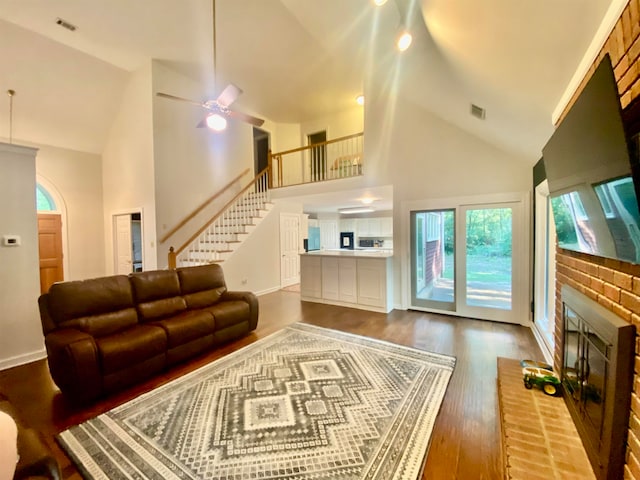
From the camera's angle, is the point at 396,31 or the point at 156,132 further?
the point at 156,132

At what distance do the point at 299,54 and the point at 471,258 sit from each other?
484 cm

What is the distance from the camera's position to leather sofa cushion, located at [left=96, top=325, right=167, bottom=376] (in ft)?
7.90

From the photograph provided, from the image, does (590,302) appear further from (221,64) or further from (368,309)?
(221,64)

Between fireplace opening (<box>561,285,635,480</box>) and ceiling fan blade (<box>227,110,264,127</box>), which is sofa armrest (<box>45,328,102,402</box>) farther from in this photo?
fireplace opening (<box>561,285,635,480</box>)

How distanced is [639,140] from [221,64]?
6.17 metres

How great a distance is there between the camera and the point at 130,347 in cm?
254

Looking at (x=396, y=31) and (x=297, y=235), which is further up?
(x=396, y=31)

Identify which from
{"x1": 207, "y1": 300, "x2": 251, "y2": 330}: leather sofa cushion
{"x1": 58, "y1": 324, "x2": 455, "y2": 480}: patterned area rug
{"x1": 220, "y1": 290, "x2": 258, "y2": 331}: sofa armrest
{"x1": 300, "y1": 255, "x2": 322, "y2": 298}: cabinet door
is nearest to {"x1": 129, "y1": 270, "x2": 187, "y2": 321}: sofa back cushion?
{"x1": 207, "y1": 300, "x2": 251, "y2": 330}: leather sofa cushion

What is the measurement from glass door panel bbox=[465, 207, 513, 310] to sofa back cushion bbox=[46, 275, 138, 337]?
474 cm

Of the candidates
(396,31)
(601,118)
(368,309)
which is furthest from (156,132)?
(601,118)

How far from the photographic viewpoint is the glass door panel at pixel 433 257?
15.2ft

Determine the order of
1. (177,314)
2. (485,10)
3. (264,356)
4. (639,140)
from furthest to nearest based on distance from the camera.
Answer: (177,314) < (264,356) < (485,10) < (639,140)

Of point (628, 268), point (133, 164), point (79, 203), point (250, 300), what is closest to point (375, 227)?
point (250, 300)

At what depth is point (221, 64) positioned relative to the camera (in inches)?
210
